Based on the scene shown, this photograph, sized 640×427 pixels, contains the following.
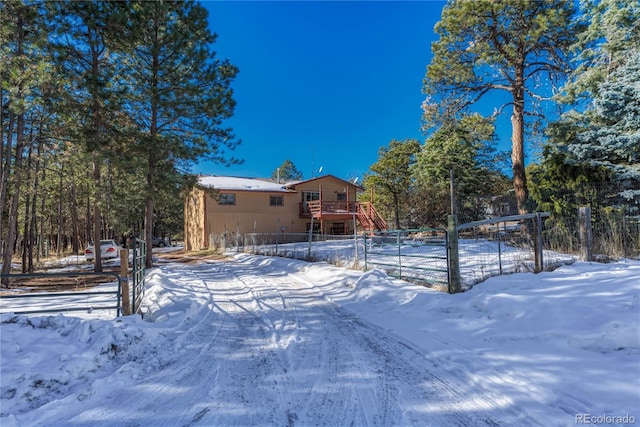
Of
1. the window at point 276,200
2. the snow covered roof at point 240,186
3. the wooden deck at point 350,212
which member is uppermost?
the snow covered roof at point 240,186

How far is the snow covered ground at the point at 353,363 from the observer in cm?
270

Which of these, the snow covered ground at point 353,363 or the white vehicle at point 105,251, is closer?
the snow covered ground at point 353,363

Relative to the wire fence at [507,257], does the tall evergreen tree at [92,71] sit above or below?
above

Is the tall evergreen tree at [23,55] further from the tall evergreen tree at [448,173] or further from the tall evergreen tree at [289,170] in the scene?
the tall evergreen tree at [289,170]

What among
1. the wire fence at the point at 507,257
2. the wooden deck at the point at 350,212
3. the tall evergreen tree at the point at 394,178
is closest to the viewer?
the wire fence at the point at 507,257

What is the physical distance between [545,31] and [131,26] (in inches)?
603

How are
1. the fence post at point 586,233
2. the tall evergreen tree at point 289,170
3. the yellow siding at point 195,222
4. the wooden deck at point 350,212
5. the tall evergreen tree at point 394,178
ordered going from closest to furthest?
the fence post at point 586,233 < the wooden deck at point 350,212 < the yellow siding at point 195,222 < the tall evergreen tree at point 394,178 < the tall evergreen tree at point 289,170

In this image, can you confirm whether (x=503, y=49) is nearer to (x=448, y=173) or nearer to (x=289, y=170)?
(x=448, y=173)

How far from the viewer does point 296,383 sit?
3.27 metres

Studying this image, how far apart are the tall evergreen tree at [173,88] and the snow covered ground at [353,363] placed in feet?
29.5

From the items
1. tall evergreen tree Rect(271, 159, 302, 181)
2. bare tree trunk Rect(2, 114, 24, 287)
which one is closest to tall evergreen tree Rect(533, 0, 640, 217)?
bare tree trunk Rect(2, 114, 24, 287)

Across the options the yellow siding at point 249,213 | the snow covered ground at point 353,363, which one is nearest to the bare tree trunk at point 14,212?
the snow covered ground at point 353,363

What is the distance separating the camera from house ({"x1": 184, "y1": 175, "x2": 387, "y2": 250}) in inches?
1003

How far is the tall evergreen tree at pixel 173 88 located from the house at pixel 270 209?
34.3ft
